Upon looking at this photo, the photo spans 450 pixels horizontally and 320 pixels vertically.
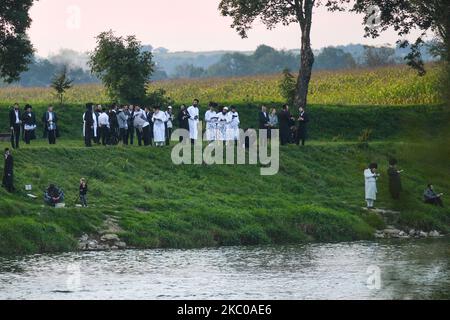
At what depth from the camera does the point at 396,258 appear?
125 feet

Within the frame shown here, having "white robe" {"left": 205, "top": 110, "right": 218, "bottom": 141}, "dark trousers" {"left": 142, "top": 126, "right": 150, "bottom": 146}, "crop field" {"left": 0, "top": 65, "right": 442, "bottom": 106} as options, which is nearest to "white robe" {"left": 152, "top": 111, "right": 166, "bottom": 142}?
"dark trousers" {"left": 142, "top": 126, "right": 150, "bottom": 146}

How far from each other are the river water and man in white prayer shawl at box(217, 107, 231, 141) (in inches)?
481

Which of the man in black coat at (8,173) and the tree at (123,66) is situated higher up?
the tree at (123,66)

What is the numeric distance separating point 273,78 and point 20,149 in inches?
1554

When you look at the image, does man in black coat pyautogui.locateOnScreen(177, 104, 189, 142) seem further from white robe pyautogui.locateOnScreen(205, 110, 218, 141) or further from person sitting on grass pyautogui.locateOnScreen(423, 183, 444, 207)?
person sitting on grass pyautogui.locateOnScreen(423, 183, 444, 207)

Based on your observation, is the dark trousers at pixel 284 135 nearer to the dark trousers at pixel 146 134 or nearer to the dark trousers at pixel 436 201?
the dark trousers at pixel 146 134

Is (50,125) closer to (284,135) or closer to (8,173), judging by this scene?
(8,173)

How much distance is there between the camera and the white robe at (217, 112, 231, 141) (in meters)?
52.3

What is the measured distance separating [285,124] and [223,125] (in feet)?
12.7

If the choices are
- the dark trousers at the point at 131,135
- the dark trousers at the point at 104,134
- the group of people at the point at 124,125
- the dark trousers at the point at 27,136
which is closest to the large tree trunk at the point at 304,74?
the group of people at the point at 124,125

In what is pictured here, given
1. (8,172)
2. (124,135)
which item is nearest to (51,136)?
(124,135)

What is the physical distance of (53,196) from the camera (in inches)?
1633

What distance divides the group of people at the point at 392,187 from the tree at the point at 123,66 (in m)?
14.9

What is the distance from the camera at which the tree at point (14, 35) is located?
56000 millimetres
